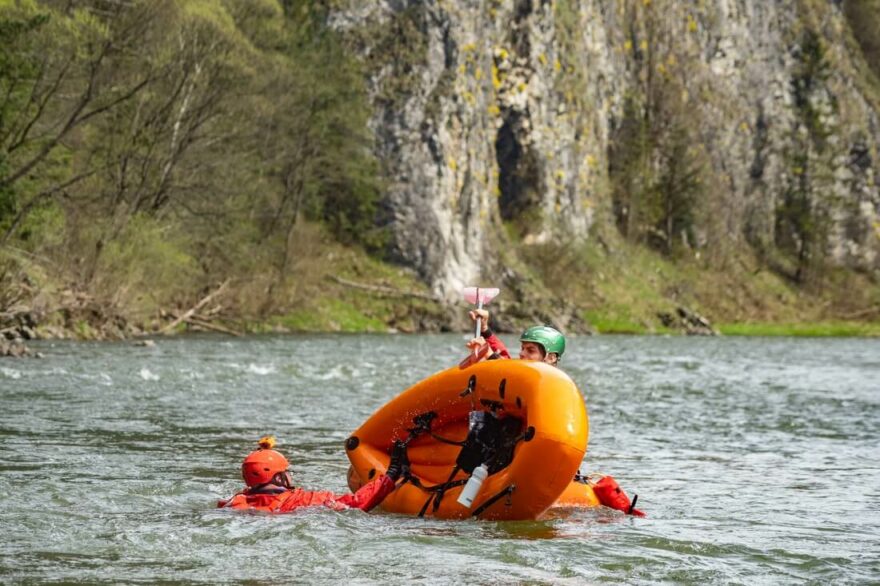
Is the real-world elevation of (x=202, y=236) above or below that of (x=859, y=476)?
above

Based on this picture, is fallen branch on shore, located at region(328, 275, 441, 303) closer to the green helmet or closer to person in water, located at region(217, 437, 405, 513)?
the green helmet

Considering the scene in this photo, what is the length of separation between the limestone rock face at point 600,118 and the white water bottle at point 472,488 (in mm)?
36506

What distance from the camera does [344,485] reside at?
10.8 m

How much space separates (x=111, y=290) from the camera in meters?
29.5

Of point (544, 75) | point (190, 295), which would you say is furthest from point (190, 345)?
point (544, 75)

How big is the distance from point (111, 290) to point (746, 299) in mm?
45707

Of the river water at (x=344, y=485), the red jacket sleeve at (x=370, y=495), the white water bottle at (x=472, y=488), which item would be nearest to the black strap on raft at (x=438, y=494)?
the river water at (x=344, y=485)

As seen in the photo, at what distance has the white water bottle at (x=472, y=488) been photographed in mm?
8906

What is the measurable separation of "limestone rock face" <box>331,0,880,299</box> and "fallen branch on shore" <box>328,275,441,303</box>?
4.83ft

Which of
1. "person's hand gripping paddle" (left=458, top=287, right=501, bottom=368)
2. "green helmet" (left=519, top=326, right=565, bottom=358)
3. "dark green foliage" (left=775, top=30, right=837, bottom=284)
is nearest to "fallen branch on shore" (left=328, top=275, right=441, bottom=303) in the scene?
"person's hand gripping paddle" (left=458, top=287, right=501, bottom=368)

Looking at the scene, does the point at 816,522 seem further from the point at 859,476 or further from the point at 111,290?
the point at 111,290

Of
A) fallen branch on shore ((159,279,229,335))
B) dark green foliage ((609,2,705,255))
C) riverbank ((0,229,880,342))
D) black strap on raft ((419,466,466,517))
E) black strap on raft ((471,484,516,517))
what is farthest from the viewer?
dark green foliage ((609,2,705,255))

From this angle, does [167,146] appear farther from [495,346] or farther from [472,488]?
[472,488]

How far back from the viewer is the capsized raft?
859 cm
